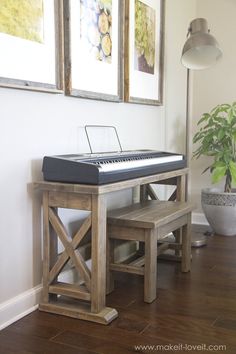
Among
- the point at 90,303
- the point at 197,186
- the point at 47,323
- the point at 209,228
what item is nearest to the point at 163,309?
the point at 90,303

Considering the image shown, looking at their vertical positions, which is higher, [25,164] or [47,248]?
[25,164]

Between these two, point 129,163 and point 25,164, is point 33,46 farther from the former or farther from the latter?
point 129,163

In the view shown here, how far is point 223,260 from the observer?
10.3 feet

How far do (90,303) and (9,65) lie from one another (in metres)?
1.24

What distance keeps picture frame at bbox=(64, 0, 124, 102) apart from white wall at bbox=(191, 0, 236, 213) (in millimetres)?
1584

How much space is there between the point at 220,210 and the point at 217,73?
136 centimetres

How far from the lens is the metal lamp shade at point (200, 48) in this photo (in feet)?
10.2

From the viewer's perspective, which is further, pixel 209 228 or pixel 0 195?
pixel 209 228

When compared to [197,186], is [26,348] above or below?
below

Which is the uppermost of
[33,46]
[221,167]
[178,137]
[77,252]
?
[33,46]

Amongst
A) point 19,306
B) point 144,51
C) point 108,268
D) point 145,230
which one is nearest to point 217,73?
point 144,51

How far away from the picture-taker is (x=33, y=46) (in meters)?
2.12

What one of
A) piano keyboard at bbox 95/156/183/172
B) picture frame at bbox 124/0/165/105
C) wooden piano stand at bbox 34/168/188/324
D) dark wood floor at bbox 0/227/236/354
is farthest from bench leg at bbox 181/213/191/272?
picture frame at bbox 124/0/165/105

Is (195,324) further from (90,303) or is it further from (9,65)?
(9,65)
